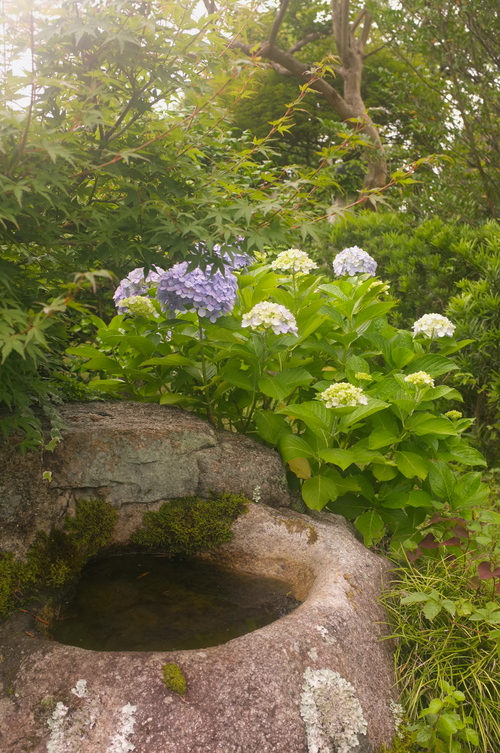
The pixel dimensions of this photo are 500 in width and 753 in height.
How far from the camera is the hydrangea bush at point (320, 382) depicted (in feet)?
8.87

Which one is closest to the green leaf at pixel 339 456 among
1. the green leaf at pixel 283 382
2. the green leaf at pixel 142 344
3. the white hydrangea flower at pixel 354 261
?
the green leaf at pixel 283 382

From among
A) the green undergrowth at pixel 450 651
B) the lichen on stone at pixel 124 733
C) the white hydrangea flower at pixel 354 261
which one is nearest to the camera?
the lichen on stone at pixel 124 733

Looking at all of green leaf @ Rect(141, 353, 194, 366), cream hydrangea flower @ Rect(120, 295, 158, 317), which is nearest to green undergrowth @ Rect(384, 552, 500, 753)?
green leaf @ Rect(141, 353, 194, 366)

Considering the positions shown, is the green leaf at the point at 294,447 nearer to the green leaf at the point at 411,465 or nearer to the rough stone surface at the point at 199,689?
the green leaf at the point at 411,465

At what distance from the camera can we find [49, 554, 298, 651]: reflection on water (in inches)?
84.6

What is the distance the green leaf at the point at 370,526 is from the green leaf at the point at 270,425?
58cm

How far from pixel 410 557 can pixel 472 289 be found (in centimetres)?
262

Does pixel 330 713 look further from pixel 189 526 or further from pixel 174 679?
pixel 189 526

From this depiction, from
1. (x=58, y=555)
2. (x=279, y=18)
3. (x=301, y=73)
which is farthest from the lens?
(x=301, y=73)

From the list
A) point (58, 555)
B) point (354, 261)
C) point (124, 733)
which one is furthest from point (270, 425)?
point (124, 733)

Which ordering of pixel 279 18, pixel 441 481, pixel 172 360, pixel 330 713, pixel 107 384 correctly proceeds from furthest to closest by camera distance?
1. pixel 279 18
2. pixel 107 384
3. pixel 172 360
4. pixel 441 481
5. pixel 330 713

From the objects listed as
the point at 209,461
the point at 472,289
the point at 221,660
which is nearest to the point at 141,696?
Answer: the point at 221,660

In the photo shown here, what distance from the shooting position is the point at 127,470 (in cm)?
274

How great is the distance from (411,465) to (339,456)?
14.1 inches
